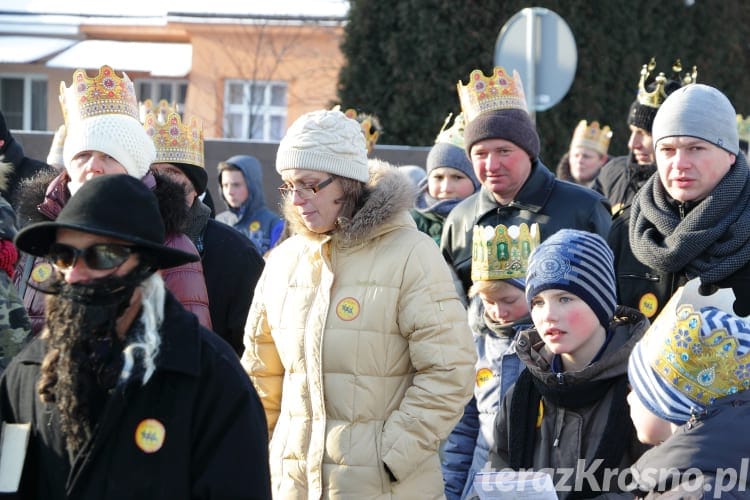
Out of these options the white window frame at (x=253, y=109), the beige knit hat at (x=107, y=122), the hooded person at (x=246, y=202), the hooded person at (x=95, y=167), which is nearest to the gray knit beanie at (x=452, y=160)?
the beige knit hat at (x=107, y=122)

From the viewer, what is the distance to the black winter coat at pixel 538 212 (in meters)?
6.16

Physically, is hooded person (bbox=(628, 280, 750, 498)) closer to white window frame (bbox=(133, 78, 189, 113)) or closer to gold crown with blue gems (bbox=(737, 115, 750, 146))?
gold crown with blue gems (bbox=(737, 115, 750, 146))

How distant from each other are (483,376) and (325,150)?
121cm

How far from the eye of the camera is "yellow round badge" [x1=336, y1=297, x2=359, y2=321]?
4.68 metres

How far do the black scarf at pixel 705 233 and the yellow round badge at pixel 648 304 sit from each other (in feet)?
0.48

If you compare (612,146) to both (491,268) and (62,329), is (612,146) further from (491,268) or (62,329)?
(62,329)

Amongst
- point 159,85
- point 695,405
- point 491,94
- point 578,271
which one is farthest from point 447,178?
point 159,85

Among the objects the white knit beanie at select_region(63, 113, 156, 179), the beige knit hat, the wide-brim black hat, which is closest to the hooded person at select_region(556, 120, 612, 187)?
the beige knit hat

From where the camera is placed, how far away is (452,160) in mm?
8273

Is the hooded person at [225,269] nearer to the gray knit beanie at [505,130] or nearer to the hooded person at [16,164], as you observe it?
the gray knit beanie at [505,130]

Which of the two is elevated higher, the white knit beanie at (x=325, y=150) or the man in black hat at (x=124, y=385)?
the white knit beanie at (x=325, y=150)

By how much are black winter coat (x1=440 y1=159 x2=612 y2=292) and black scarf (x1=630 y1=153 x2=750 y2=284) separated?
669mm

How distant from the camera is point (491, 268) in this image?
5.47 metres

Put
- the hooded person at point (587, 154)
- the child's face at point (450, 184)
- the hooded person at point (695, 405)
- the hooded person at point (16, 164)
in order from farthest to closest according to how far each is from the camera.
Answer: the hooded person at point (587, 154)
the child's face at point (450, 184)
the hooded person at point (16, 164)
the hooded person at point (695, 405)
